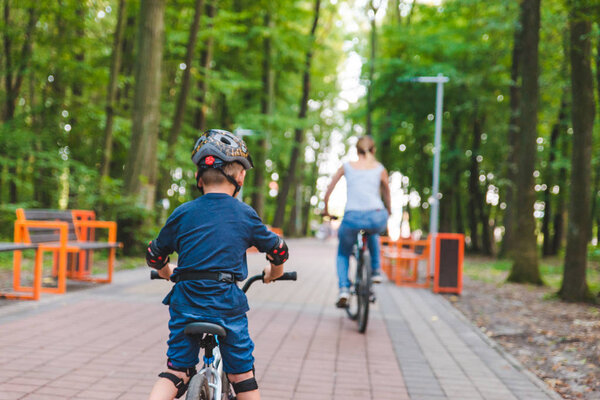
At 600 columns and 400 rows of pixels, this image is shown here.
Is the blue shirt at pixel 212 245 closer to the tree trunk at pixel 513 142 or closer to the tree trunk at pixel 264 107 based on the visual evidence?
the tree trunk at pixel 513 142

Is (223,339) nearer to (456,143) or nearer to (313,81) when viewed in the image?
(456,143)

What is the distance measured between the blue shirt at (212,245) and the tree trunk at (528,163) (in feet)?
35.3

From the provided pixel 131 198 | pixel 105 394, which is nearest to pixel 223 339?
pixel 105 394

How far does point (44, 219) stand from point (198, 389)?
6.70 m

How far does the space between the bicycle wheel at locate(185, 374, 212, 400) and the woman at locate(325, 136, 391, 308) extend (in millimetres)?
4245

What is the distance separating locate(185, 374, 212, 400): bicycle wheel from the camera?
2.12 metres

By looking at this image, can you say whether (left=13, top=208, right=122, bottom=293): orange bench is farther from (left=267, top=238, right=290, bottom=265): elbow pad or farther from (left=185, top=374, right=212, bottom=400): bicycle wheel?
(left=185, top=374, right=212, bottom=400): bicycle wheel

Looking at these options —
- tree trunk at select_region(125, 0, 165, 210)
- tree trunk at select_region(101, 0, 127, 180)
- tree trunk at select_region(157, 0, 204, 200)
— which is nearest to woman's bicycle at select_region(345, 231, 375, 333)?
tree trunk at select_region(125, 0, 165, 210)

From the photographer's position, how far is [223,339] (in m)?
2.42

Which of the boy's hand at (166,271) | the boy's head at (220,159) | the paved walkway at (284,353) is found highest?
the boy's head at (220,159)

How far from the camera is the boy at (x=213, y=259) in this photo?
2.38 m

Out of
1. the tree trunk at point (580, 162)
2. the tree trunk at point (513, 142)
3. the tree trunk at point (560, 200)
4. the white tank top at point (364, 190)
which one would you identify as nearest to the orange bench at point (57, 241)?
the white tank top at point (364, 190)

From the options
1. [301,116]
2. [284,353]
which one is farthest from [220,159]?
[301,116]

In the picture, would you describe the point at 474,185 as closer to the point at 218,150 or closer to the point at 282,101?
the point at 282,101
